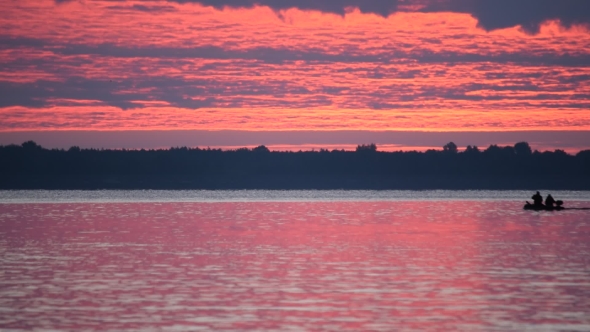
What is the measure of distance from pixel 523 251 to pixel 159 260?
51.1ft

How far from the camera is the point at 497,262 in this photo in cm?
3409

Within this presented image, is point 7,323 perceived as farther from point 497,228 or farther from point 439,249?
point 497,228

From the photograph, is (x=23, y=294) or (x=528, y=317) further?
(x=23, y=294)

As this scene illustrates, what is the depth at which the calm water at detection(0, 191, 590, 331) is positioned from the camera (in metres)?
21.6

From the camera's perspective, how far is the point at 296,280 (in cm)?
2862

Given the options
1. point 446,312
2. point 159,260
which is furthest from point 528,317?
point 159,260

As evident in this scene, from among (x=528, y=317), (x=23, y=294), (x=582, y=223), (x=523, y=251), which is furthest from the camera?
(x=582, y=223)

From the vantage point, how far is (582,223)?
60.3 m

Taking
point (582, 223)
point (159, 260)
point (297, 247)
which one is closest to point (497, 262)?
point (297, 247)

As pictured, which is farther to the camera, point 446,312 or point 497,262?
point 497,262

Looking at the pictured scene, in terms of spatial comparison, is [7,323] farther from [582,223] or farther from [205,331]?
[582,223]

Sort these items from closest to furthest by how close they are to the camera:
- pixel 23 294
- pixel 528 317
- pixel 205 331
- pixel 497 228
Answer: pixel 205 331 → pixel 528 317 → pixel 23 294 → pixel 497 228

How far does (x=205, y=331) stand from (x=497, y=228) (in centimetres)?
3809

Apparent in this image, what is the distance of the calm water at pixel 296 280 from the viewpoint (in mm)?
21594
